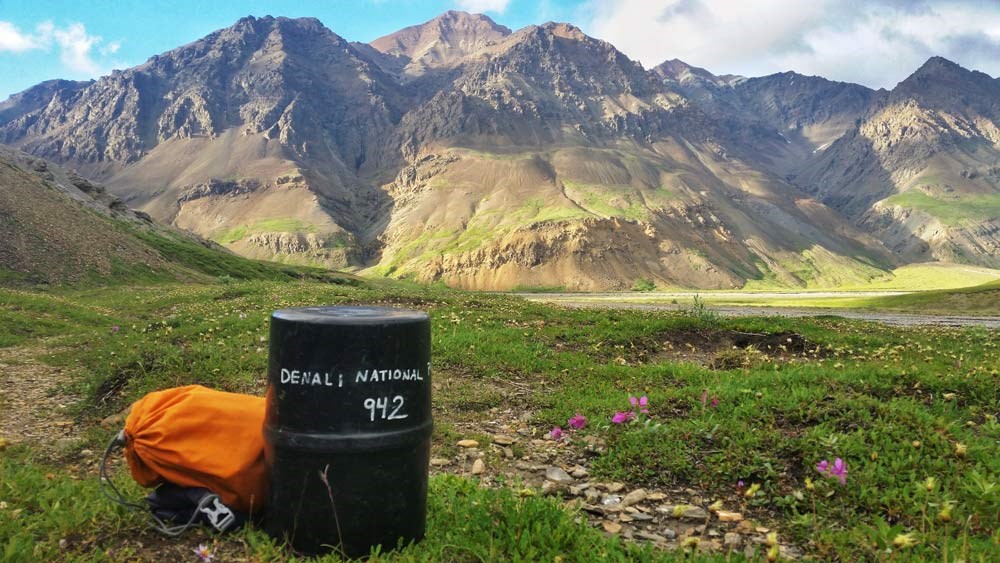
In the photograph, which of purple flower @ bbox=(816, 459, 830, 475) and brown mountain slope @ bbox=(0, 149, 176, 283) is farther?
brown mountain slope @ bbox=(0, 149, 176, 283)

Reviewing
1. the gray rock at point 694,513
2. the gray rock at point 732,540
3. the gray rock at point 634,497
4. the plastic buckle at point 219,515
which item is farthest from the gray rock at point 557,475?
the plastic buckle at point 219,515

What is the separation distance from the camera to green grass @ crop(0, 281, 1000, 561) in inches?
192

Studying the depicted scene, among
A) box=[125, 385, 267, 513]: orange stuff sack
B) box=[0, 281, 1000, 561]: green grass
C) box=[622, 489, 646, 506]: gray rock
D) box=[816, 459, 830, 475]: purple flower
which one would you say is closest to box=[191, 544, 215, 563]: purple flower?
box=[0, 281, 1000, 561]: green grass

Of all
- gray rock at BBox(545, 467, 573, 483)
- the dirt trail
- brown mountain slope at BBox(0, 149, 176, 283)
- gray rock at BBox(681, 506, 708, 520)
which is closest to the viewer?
gray rock at BBox(681, 506, 708, 520)

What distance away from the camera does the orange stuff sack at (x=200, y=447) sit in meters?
4.88

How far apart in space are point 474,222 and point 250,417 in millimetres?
181631

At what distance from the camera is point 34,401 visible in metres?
11.0

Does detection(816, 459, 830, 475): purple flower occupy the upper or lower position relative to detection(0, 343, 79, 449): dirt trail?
upper

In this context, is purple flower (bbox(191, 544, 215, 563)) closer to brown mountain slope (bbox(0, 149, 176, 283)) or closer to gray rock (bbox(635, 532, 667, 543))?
gray rock (bbox(635, 532, 667, 543))

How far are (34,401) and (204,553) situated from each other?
9.31 m

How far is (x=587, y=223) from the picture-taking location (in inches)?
6196

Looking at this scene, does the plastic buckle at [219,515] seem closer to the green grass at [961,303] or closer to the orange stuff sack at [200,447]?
the orange stuff sack at [200,447]

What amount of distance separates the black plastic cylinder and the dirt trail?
6.27 metres

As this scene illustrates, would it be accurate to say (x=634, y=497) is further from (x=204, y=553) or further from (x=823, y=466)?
(x=204, y=553)
